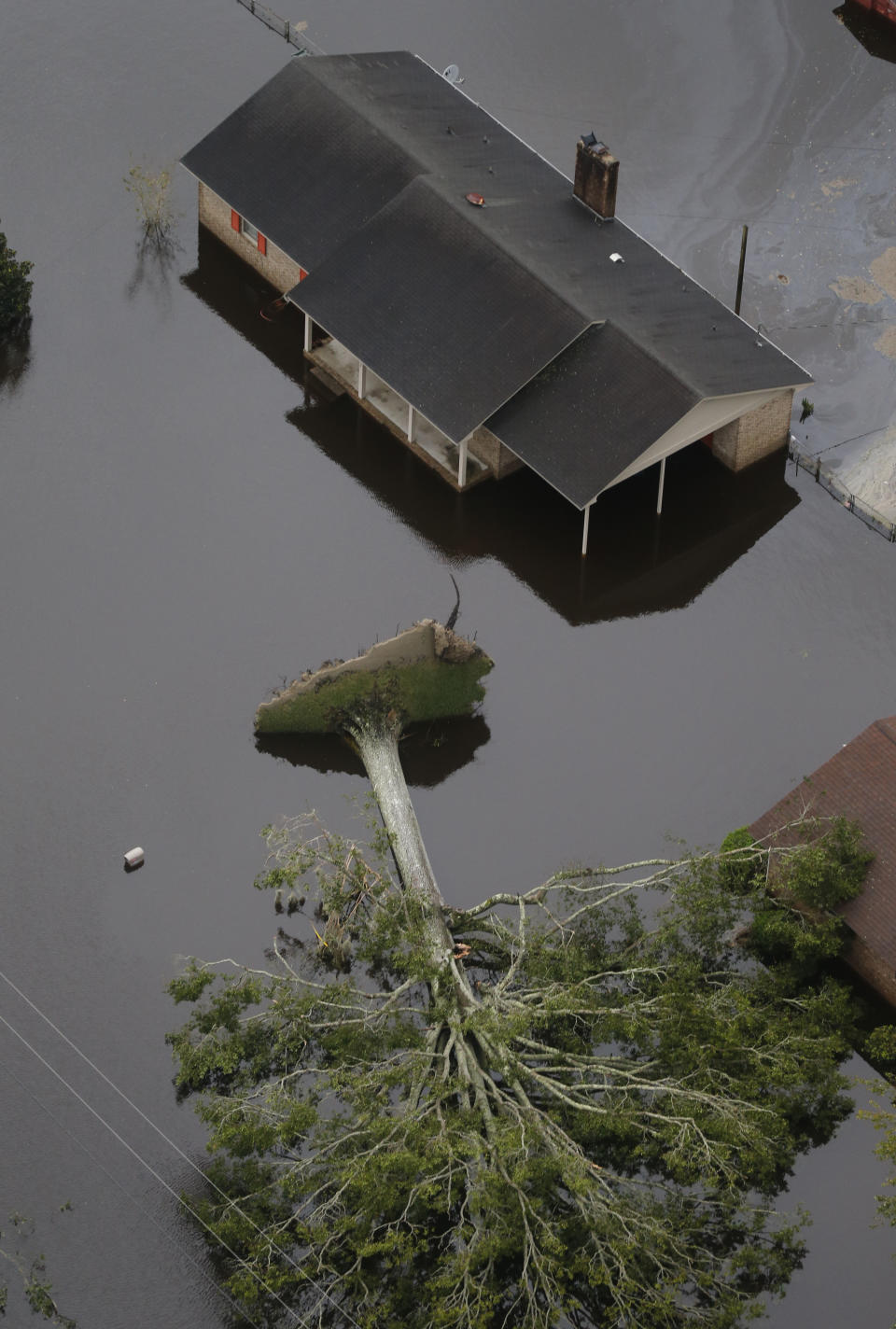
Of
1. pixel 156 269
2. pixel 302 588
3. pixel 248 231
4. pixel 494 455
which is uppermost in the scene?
pixel 156 269

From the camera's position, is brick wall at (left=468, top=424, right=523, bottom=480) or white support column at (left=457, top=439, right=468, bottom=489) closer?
white support column at (left=457, top=439, right=468, bottom=489)

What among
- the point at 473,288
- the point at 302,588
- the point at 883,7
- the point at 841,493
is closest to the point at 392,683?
the point at 302,588

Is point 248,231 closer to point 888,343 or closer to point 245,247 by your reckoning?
point 245,247

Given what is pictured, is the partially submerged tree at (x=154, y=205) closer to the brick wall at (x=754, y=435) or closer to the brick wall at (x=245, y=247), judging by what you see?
the brick wall at (x=245, y=247)

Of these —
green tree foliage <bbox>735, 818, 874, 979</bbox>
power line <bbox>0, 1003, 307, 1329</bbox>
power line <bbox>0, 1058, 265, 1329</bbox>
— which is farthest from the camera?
green tree foliage <bbox>735, 818, 874, 979</bbox>

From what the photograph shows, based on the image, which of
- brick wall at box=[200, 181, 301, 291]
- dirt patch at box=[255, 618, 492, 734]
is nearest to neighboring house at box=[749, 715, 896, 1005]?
dirt patch at box=[255, 618, 492, 734]

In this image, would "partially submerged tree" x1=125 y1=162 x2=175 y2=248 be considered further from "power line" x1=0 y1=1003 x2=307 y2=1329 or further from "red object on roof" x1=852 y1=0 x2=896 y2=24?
"power line" x1=0 y1=1003 x2=307 y2=1329
